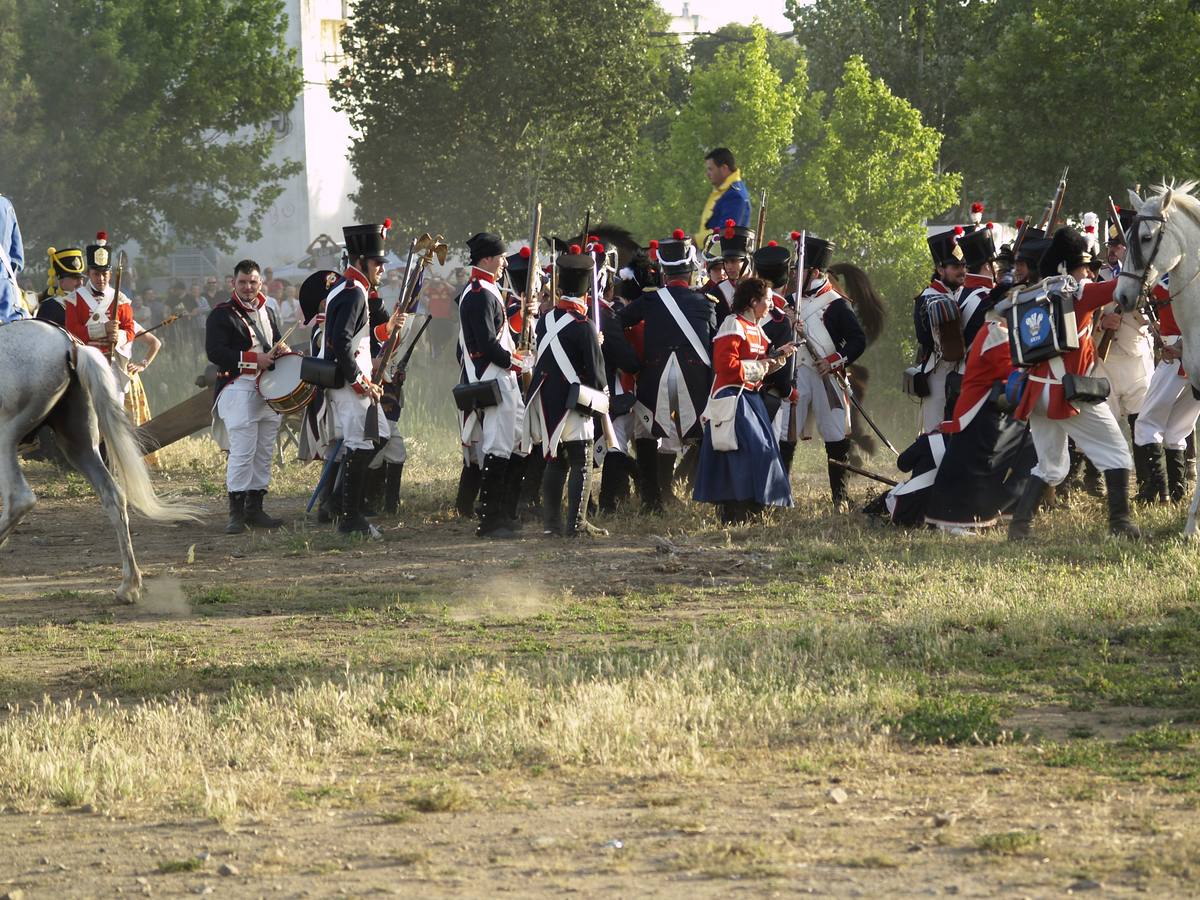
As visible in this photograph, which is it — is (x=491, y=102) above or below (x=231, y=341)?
above

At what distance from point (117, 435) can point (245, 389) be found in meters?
2.87

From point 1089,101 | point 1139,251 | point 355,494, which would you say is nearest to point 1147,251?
point 1139,251

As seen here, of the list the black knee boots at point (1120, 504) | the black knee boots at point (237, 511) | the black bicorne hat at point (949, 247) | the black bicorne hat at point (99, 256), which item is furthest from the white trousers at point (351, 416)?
the black knee boots at point (1120, 504)

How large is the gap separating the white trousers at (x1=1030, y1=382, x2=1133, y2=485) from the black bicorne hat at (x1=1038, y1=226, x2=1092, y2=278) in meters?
0.87

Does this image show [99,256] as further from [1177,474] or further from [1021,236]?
[1177,474]

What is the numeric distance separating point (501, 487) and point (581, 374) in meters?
1.05

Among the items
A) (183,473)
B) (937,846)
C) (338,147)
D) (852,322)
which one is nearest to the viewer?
(937,846)

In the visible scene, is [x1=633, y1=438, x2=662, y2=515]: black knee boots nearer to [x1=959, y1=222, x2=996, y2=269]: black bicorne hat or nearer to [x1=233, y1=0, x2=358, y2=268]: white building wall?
[x1=959, y1=222, x2=996, y2=269]: black bicorne hat

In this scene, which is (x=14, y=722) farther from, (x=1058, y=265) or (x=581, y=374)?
(x=1058, y=265)

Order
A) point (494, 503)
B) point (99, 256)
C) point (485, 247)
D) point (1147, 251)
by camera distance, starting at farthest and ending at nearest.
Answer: point (99, 256) → point (494, 503) → point (485, 247) → point (1147, 251)

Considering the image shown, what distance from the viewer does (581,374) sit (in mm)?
12859

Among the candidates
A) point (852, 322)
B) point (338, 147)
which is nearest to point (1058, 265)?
point (852, 322)

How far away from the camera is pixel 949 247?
44.7ft

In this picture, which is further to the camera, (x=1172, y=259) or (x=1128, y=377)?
(x=1128, y=377)
